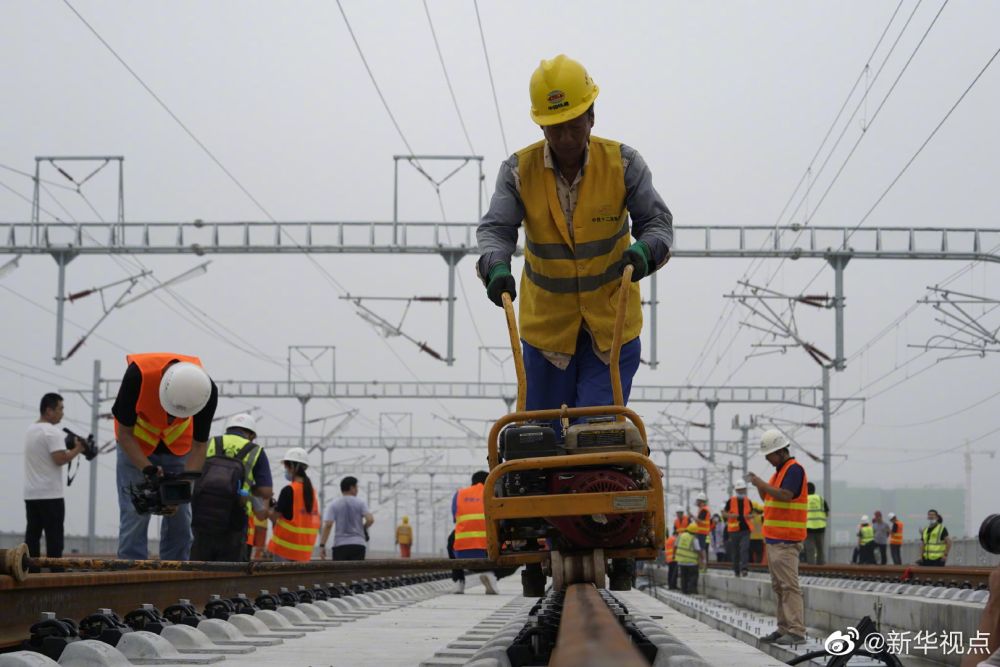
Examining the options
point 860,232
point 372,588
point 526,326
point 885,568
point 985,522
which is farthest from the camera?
point 860,232

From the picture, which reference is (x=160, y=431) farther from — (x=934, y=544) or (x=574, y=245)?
(x=934, y=544)

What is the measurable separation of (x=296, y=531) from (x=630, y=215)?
7.68 metres

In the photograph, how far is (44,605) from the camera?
5.33m

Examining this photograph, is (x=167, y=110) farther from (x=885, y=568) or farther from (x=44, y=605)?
(x=44, y=605)

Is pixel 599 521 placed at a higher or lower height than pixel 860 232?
lower

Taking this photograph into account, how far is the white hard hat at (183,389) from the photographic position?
7.16 metres

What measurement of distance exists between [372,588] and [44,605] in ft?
23.3

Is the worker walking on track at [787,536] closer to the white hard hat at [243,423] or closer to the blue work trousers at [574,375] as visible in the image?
the white hard hat at [243,423]

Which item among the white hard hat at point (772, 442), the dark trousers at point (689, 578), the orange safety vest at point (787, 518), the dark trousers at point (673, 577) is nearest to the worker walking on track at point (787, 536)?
the orange safety vest at point (787, 518)

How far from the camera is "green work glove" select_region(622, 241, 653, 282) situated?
538 cm

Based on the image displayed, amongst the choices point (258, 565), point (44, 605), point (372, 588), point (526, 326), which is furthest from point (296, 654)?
point (372, 588)

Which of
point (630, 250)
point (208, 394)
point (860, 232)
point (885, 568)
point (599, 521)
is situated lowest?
point (885, 568)

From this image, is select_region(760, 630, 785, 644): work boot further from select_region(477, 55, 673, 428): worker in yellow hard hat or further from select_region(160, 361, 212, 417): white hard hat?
select_region(160, 361, 212, 417): white hard hat

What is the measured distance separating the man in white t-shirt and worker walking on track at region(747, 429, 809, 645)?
569 centimetres
